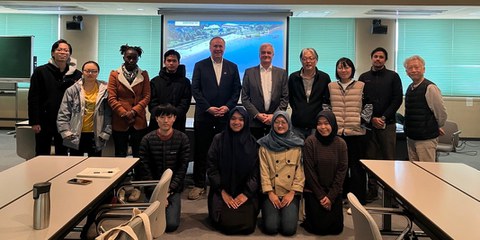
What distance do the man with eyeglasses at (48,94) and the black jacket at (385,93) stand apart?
297cm

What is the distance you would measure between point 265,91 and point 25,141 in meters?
2.91

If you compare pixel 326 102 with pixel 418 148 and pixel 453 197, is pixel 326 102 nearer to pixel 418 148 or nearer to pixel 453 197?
pixel 418 148

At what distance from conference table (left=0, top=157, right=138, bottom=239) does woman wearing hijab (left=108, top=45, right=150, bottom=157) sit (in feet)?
4.09

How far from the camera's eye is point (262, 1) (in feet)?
18.8

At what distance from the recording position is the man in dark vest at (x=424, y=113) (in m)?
3.82

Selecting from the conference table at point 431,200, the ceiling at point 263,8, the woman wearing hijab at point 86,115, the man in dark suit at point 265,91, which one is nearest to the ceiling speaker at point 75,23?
the ceiling at point 263,8

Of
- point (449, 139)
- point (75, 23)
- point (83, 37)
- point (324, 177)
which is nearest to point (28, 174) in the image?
point (324, 177)

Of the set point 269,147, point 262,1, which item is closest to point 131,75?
point 269,147

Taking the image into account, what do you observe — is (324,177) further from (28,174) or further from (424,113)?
(28,174)

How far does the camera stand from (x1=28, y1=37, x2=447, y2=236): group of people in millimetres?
3270

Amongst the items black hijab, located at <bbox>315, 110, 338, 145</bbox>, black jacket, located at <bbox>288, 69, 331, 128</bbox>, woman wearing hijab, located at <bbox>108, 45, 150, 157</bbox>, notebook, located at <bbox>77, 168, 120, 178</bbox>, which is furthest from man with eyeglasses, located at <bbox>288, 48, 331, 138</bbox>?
notebook, located at <bbox>77, 168, 120, 178</bbox>

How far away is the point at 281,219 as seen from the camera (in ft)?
10.6

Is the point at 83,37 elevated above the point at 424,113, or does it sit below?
above

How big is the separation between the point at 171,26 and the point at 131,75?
8.82ft
